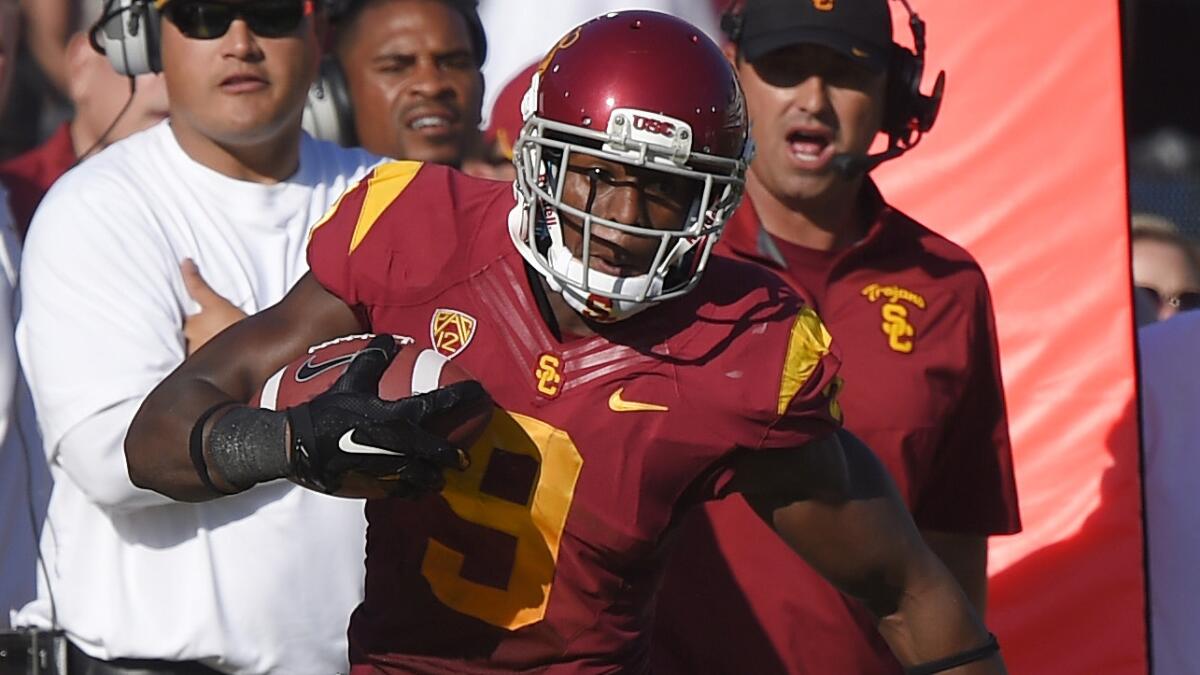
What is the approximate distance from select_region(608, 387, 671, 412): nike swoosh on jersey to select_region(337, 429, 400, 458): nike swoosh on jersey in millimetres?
365

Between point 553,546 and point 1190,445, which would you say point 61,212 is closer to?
point 553,546

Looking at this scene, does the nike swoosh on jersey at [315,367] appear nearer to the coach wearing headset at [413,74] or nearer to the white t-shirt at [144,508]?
the white t-shirt at [144,508]

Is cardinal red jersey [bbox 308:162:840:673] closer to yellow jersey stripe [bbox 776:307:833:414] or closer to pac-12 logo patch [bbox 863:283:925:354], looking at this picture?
yellow jersey stripe [bbox 776:307:833:414]

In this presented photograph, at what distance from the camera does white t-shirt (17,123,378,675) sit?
292cm

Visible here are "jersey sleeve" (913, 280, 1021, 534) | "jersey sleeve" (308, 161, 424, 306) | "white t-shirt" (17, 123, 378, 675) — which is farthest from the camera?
"jersey sleeve" (913, 280, 1021, 534)

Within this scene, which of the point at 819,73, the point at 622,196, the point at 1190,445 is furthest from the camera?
the point at 1190,445

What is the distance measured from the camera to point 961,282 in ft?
10.6

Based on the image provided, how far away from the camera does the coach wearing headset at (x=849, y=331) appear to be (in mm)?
3078

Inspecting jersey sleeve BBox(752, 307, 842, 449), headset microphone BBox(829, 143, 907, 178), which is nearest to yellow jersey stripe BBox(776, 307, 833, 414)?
jersey sleeve BBox(752, 307, 842, 449)

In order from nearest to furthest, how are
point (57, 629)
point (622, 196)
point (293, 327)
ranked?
1. point (622, 196)
2. point (293, 327)
3. point (57, 629)

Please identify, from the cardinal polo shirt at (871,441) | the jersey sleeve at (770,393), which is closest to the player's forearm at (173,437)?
the jersey sleeve at (770,393)

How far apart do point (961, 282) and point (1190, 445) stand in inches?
34.8

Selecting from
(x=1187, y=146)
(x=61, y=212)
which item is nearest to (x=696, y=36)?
(x=61, y=212)

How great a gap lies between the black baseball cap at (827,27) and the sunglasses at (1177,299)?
1.67 m
